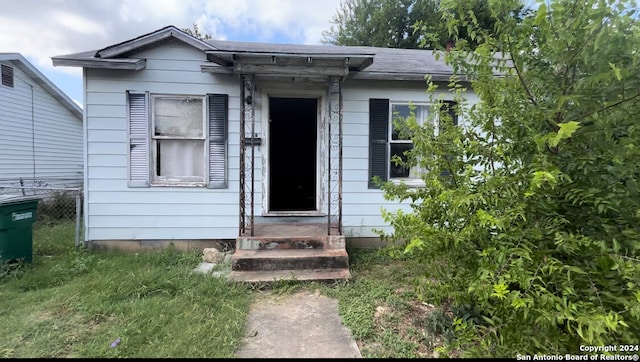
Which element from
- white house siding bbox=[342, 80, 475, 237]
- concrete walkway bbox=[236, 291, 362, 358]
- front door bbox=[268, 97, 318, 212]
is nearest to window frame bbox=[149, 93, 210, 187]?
white house siding bbox=[342, 80, 475, 237]

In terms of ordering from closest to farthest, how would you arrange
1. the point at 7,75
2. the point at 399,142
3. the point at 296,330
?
1. the point at 296,330
2. the point at 399,142
3. the point at 7,75

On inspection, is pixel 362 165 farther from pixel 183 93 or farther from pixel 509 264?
pixel 509 264

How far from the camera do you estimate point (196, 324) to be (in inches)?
104

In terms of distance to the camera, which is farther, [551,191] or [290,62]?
[290,62]

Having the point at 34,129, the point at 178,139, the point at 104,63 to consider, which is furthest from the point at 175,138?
the point at 34,129

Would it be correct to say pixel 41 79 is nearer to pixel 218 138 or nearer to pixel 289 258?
pixel 218 138

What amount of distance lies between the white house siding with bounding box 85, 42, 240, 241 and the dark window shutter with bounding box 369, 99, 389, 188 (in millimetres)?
1996

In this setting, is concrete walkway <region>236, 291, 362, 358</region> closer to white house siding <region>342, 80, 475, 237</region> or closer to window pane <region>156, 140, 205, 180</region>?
white house siding <region>342, 80, 475, 237</region>

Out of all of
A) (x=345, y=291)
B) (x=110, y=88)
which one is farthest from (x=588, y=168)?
(x=110, y=88)

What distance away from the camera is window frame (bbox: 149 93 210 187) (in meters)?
4.68

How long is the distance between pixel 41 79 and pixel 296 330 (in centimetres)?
1141

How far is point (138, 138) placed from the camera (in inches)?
182

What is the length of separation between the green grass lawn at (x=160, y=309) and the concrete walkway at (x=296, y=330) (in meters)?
0.09

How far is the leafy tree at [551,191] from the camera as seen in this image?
6.05ft
